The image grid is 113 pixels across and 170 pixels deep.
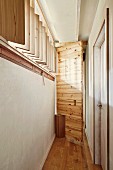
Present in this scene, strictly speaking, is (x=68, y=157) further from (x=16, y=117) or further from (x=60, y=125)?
(x=16, y=117)

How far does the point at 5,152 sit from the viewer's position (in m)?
1.21

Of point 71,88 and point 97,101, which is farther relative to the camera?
point 71,88

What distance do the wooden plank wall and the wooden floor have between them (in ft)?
1.06

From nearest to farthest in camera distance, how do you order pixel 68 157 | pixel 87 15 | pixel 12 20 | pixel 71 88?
pixel 12 20, pixel 87 15, pixel 68 157, pixel 71 88

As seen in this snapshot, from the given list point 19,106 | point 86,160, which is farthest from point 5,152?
point 86,160

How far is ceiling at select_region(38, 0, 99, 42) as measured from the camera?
218 centimetres

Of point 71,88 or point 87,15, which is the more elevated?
point 87,15

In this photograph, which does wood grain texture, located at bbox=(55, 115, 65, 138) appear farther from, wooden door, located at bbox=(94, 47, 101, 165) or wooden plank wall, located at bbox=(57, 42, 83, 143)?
wooden door, located at bbox=(94, 47, 101, 165)

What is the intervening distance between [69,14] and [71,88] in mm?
1880

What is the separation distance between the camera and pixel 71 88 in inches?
155

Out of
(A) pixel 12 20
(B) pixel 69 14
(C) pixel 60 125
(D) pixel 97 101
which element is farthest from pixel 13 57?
(C) pixel 60 125

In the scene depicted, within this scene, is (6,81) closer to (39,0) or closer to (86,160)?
(39,0)

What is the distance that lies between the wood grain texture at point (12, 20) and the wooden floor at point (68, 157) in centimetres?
206

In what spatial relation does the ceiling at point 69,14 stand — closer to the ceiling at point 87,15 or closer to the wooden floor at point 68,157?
the ceiling at point 87,15
